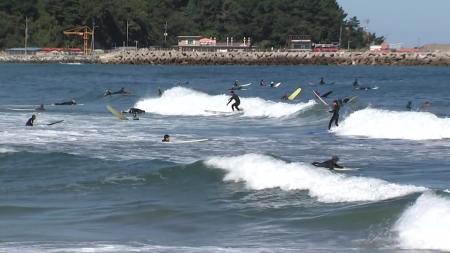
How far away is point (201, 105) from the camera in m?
43.9

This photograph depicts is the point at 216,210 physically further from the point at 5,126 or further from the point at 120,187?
the point at 5,126

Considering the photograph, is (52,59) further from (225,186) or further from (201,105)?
(225,186)

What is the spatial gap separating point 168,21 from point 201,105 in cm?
12698

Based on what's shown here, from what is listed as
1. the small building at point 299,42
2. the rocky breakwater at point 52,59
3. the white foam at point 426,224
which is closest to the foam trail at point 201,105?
the white foam at point 426,224

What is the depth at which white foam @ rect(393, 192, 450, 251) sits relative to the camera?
12.5 m

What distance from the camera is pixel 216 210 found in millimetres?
15742

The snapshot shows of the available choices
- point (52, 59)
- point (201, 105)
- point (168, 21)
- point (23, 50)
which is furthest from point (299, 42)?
point (201, 105)

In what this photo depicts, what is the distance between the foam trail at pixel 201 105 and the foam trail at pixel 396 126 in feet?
23.4

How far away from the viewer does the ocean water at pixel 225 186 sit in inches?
520

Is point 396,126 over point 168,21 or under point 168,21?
under

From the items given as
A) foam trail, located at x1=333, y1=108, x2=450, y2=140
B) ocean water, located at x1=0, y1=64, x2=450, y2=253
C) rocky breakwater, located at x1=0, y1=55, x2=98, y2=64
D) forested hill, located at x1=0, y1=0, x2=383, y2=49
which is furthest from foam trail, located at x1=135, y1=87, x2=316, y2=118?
forested hill, located at x1=0, y1=0, x2=383, y2=49

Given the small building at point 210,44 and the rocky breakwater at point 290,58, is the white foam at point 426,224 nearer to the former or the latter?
the rocky breakwater at point 290,58

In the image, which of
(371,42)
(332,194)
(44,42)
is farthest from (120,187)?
(371,42)

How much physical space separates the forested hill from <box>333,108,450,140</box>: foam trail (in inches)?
4699
